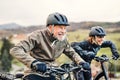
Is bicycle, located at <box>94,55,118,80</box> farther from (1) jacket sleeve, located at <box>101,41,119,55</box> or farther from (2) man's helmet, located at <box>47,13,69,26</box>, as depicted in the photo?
(2) man's helmet, located at <box>47,13,69,26</box>

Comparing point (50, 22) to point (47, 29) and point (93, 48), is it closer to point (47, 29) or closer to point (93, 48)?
point (47, 29)

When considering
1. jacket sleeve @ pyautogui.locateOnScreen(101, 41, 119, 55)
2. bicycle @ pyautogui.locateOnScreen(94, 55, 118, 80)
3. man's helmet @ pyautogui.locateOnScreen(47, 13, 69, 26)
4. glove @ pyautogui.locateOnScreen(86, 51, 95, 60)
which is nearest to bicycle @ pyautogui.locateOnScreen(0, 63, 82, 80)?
man's helmet @ pyautogui.locateOnScreen(47, 13, 69, 26)

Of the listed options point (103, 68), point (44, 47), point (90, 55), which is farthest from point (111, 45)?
point (44, 47)

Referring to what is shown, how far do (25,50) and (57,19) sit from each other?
1.76 ft

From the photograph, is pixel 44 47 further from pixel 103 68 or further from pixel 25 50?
pixel 103 68

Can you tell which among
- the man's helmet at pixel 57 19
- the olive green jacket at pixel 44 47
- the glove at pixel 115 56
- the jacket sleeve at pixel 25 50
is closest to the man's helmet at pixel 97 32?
the glove at pixel 115 56

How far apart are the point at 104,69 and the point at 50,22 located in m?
1.60

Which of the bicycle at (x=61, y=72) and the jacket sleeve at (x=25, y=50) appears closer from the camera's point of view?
the bicycle at (x=61, y=72)

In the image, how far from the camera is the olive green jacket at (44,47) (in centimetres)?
596

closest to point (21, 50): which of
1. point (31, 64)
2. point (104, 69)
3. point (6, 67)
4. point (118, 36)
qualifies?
point (31, 64)

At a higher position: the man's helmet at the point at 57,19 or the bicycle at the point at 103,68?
the man's helmet at the point at 57,19

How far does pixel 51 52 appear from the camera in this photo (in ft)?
20.6

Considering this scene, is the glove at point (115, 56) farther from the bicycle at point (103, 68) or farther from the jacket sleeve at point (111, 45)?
the bicycle at point (103, 68)

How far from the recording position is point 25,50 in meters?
5.84
